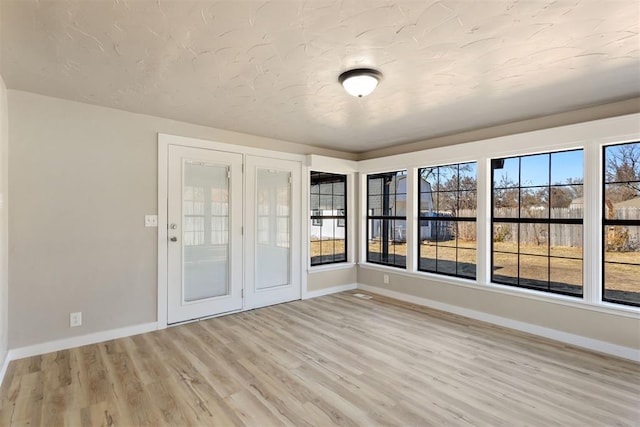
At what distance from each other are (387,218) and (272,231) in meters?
1.95

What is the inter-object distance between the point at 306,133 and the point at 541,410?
3.70m

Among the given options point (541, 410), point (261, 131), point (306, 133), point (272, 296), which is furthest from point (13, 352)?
point (541, 410)

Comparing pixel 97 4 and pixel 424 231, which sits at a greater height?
pixel 97 4

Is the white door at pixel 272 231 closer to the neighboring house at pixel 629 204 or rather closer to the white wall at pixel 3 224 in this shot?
the white wall at pixel 3 224

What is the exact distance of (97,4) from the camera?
1.71 m

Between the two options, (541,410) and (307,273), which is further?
(307,273)

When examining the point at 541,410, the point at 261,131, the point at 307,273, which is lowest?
the point at 541,410

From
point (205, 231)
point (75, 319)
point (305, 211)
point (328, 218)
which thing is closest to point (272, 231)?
point (305, 211)

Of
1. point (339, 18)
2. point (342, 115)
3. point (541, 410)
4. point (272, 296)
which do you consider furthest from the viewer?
point (272, 296)

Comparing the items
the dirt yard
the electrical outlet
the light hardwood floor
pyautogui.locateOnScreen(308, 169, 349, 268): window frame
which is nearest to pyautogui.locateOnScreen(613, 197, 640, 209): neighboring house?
the dirt yard

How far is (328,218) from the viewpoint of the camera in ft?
17.9

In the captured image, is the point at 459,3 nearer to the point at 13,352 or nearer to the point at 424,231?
the point at 424,231

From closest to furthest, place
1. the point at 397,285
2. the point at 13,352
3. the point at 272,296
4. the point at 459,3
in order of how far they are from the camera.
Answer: the point at 459,3, the point at 13,352, the point at 272,296, the point at 397,285

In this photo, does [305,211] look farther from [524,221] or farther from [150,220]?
[524,221]
